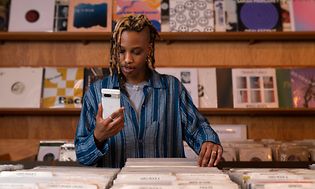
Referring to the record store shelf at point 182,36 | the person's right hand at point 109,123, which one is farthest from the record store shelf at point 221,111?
the person's right hand at point 109,123

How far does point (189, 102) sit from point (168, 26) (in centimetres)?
140

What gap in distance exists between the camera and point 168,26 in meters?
2.62

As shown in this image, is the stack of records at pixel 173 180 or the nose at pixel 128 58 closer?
the stack of records at pixel 173 180

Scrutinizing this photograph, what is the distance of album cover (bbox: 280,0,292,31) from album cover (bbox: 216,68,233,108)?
55 centimetres

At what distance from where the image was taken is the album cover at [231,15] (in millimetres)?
2621

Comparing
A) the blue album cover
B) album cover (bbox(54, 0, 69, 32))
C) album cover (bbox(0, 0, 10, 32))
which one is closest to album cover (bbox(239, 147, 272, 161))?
the blue album cover

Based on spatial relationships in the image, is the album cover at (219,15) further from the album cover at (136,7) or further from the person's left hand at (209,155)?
the person's left hand at (209,155)

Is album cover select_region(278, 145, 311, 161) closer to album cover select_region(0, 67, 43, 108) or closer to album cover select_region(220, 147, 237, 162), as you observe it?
album cover select_region(220, 147, 237, 162)

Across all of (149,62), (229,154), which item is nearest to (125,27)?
(149,62)

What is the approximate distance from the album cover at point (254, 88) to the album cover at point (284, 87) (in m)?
0.03

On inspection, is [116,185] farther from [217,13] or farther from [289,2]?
[289,2]

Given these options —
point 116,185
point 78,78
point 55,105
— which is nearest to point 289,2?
point 78,78

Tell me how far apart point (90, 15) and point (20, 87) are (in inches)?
29.7

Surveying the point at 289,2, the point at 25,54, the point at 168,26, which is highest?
the point at 289,2
